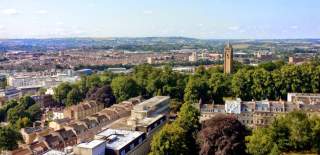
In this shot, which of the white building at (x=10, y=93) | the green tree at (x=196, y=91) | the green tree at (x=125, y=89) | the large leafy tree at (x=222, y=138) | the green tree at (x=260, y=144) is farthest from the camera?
the white building at (x=10, y=93)

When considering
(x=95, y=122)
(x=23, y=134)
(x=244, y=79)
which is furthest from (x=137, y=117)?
(x=244, y=79)

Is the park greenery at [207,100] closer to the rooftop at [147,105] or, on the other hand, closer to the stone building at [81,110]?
the stone building at [81,110]

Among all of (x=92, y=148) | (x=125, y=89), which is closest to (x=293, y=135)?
(x=92, y=148)

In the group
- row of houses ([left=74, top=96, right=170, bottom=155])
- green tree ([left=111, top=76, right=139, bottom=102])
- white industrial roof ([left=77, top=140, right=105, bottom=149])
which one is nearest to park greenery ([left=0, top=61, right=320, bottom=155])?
green tree ([left=111, top=76, right=139, bottom=102])

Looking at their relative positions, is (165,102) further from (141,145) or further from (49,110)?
(49,110)

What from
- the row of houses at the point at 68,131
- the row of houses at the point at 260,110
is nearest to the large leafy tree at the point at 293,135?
the row of houses at the point at 260,110

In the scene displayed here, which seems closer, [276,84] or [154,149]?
[154,149]

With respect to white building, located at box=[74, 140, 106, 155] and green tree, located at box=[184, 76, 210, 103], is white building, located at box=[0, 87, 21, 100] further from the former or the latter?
white building, located at box=[74, 140, 106, 155]

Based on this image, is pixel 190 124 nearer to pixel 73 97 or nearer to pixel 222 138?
pixel 222 138
